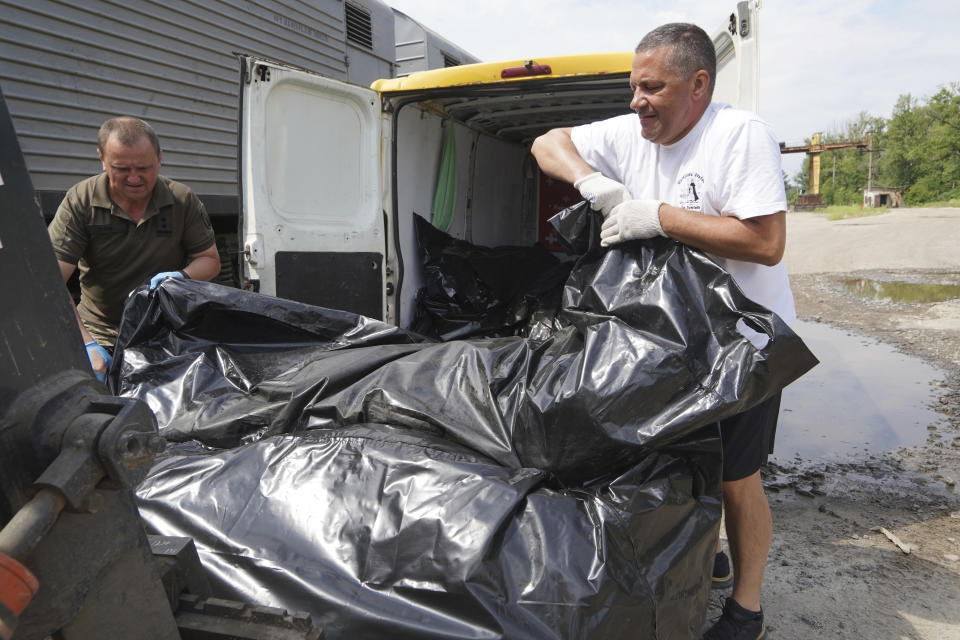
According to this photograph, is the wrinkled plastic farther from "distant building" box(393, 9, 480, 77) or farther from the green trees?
the green trees

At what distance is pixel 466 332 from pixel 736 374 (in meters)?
2.85

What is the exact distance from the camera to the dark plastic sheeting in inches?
55.2

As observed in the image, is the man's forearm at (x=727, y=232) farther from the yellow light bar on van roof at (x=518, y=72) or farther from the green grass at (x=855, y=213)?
the green grass at (x=855, y=213)

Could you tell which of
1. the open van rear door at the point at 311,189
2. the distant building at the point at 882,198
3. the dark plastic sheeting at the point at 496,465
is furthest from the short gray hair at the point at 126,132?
the distant building at the point at 882,198

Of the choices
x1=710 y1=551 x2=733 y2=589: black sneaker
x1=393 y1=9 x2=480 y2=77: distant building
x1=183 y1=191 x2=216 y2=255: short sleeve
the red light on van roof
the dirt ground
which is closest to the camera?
the dirt ground

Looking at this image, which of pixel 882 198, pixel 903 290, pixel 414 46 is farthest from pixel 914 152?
pixel 414 46

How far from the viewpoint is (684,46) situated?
79.4 inches

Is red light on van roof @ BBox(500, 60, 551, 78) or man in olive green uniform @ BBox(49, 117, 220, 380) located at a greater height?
red light on van roof @ BBox(500, 60, 551, 78)

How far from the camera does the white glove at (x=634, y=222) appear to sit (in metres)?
1.91

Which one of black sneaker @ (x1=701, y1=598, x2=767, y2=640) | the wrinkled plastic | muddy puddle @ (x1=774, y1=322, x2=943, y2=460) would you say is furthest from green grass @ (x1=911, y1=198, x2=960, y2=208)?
black sneaker @ (x1=701, y1=598, x2=767, y2=640)

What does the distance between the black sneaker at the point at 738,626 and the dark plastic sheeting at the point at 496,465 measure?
45cm

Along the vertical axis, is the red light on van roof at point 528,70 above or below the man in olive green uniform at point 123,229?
above

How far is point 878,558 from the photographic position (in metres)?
2.79

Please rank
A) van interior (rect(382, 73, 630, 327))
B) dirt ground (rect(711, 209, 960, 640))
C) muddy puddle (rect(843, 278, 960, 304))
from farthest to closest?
1. muddy puddle (rect(843, 278, 960, 304))
2. van interior (rect(382, 73, 630, 327))
3. dirt ground (rect(711, 209, 960, 640))
